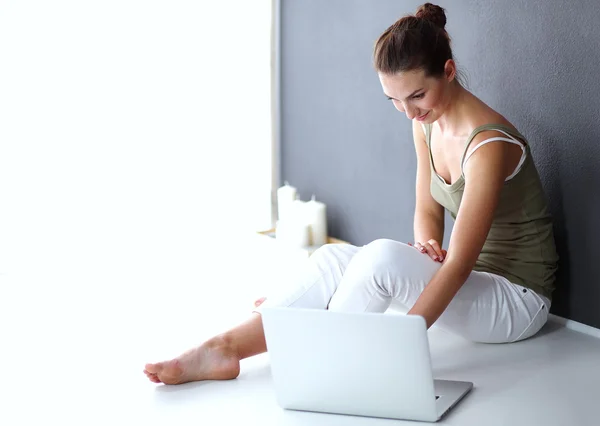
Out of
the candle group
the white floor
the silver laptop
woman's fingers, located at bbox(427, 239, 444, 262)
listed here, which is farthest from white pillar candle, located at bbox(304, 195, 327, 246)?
the silver laptop

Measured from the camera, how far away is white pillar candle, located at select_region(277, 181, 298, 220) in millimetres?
3520

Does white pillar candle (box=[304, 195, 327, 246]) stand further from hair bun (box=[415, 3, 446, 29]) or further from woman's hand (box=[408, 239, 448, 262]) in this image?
hair bun (box=[415, 3, 446, 29])

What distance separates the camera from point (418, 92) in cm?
214

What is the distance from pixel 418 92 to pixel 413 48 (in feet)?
0.40

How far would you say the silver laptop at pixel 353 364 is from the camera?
69.3 inches

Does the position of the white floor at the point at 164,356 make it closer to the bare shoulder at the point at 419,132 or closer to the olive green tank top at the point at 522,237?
the olive green tank top at the point at 522,237

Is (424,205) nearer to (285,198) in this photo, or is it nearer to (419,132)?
(419,132)

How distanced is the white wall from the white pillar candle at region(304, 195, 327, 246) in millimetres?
329

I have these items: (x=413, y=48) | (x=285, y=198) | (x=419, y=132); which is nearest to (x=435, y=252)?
(x=419, y=132)

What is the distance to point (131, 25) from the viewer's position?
318 centimetres

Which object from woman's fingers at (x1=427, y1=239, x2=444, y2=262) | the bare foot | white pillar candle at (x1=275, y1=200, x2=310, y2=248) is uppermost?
woman's fingers at (x1=427, y1=239, x2=444, y2=262)

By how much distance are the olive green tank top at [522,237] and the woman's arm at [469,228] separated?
14 centimetres

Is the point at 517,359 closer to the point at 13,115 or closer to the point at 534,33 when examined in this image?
the point at 534,33

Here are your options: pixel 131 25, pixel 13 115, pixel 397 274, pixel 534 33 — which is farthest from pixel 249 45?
pixel 397 274
